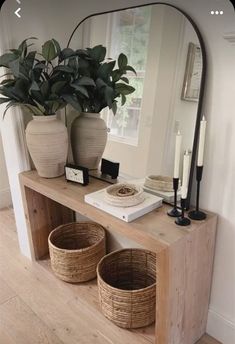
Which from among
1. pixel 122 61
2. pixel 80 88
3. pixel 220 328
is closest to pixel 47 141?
pixel 80 88

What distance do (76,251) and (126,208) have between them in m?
0.64

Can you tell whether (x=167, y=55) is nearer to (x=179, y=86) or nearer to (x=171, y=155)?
(x=179, y=86)

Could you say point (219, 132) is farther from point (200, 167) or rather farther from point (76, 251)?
point (76, 251)

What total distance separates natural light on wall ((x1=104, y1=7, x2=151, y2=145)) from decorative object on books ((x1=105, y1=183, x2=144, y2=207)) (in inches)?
12.7

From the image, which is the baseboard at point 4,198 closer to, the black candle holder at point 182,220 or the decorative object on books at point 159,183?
the decorative object on books at point 159,183

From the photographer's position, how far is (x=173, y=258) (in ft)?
3.70

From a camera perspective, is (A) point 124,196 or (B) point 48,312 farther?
(B) point 48,312

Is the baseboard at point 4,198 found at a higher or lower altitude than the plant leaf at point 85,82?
lower

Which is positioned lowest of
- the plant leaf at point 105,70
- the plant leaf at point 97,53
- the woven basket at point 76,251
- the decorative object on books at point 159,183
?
the woven basket at point 76,251

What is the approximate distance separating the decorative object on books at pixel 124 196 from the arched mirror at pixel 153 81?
200 mm

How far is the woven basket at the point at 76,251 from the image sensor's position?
1.78 meters

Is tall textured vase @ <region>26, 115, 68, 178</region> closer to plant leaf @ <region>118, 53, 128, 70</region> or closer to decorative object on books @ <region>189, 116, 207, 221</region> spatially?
plant leaf @ <region>118, 53, 128, 70</region>

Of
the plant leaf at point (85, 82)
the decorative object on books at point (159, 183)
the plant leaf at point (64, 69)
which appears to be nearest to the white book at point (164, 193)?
the decorative object on books at point (159, 183)

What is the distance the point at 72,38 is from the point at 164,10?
70 cm
